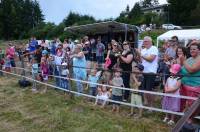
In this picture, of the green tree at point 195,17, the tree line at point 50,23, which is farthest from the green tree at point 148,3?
the green tree at point 195,17

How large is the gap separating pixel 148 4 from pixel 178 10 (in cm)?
6700

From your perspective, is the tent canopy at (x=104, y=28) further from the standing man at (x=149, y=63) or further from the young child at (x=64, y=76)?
the standing man at (x=149, y=63)

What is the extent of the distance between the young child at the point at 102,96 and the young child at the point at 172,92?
6.80 feet

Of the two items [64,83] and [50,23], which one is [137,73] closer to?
[64,83]

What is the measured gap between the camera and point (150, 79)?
909 cm

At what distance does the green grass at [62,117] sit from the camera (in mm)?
8281

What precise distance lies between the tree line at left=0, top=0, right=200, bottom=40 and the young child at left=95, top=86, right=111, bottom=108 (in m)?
49.1

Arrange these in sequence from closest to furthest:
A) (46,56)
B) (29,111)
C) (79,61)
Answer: (29,111) < (79,61) < (46,56)

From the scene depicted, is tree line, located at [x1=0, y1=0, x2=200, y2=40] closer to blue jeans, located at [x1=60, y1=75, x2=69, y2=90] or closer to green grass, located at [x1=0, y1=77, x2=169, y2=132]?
blue jeans, located at [x1=60, y1=75, x2=69, y2=90]

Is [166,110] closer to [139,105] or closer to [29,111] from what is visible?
[139,105]

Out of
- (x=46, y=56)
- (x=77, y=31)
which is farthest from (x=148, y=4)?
(x=46, y=56)

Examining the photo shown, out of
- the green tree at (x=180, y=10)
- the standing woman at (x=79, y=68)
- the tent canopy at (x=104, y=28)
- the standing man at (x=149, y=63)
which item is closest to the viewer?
the standing man at (x=149, y=63)

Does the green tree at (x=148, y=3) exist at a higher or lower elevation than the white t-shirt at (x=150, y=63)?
higher

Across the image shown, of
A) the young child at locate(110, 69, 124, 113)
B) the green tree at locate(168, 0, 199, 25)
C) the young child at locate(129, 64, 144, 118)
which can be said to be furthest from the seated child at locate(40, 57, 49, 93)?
the green tree at locate(168, 0, 199, 25)
